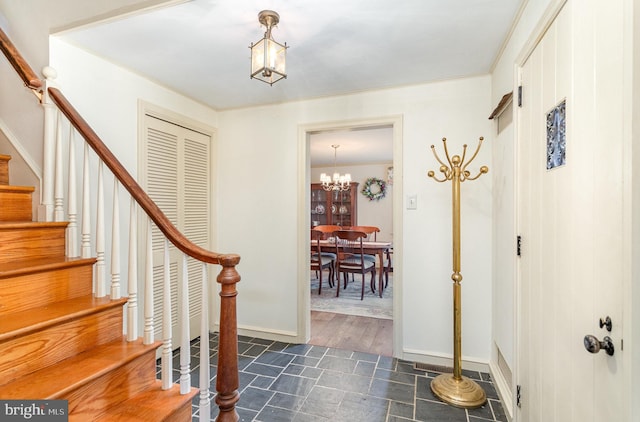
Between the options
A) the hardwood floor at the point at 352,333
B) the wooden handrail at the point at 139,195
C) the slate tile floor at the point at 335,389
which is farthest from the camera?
the hardwood floor at the point at 352,333

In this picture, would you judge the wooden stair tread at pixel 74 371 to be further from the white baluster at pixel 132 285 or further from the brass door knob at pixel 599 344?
the brass door knob at pixel 599 344

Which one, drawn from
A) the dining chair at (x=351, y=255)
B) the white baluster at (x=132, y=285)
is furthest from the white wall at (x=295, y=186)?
the dining chair at (x=351, y=255)

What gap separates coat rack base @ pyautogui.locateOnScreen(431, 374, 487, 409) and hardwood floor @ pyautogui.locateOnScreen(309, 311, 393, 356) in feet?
2.09

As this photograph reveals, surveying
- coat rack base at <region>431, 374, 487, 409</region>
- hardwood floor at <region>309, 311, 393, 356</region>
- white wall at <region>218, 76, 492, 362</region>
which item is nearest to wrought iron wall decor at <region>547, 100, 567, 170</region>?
white wall at <region>218, 76, 492, 362</region>

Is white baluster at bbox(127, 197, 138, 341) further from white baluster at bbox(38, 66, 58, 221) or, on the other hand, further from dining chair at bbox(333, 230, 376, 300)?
dining chair at bbox(333, 230, 376, 300)

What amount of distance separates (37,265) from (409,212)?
2.45 m

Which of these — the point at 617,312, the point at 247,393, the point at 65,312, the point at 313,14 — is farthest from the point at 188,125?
the point at 617,312

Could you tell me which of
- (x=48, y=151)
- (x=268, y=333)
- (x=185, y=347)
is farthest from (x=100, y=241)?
(x=268, y=333)

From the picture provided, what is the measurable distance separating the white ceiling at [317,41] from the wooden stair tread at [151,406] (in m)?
1.92

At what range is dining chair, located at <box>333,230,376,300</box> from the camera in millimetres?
4492

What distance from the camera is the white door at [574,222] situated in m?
0.85

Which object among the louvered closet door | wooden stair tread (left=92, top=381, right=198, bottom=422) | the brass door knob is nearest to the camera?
the brass door knob

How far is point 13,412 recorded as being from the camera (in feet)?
3.46

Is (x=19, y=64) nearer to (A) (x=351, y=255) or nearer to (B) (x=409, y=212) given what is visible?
(B) (x=409, y=212)
